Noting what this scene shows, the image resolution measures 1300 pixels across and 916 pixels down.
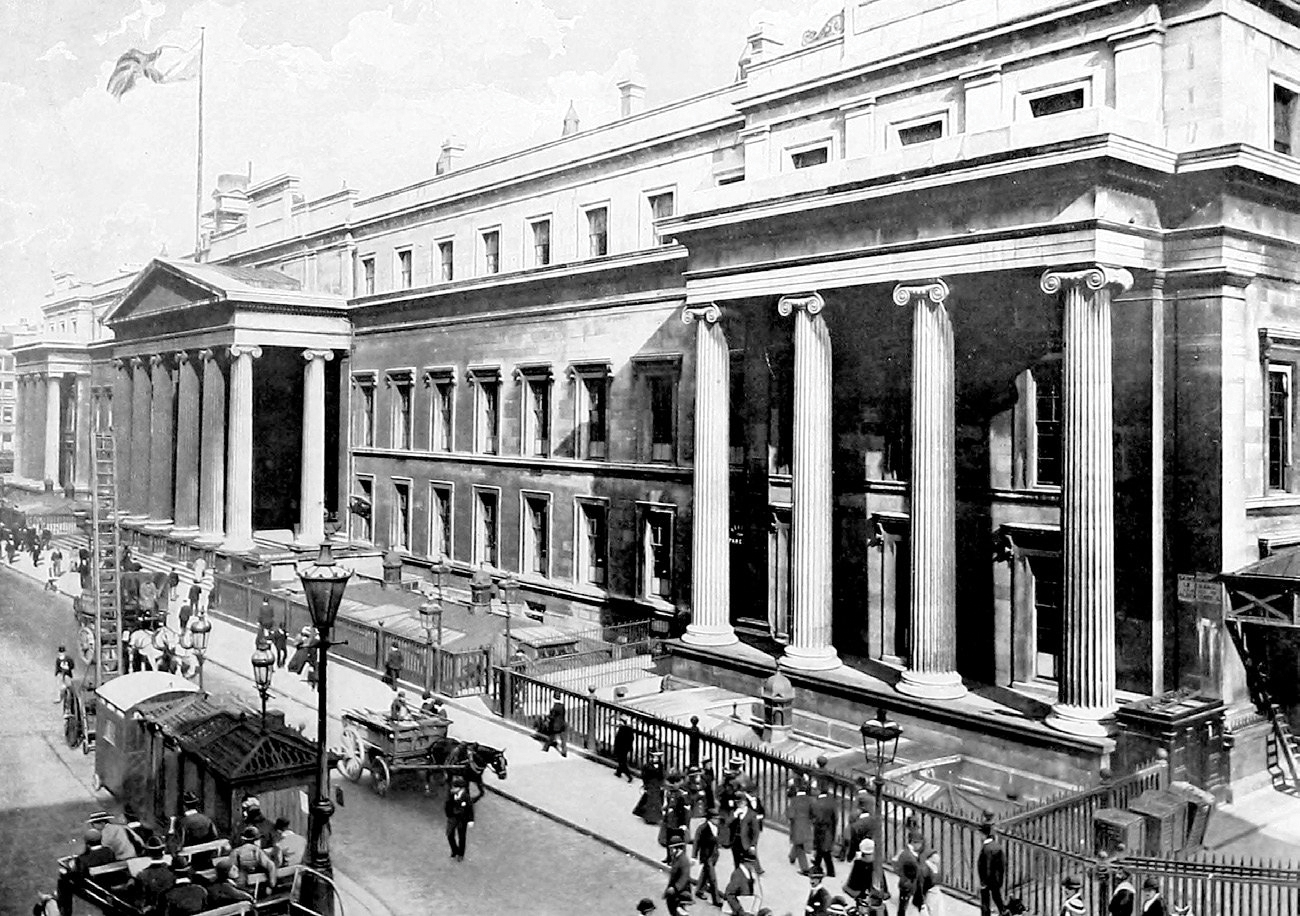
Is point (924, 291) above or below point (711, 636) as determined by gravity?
above

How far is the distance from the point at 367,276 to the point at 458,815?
33060 mm

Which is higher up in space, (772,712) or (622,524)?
(622,524)

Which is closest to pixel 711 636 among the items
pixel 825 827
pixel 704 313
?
pixel 704 313

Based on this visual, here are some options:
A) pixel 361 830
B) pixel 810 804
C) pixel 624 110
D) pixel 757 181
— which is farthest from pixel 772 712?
pixel 624 110

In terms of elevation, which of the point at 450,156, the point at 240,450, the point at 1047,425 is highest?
the point at 450,156

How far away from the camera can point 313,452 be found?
139 ft

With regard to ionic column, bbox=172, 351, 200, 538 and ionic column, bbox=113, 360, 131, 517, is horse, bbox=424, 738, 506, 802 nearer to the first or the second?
ionic column, bbox=172, 351, 200, 538

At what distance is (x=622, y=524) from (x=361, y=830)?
16582mm

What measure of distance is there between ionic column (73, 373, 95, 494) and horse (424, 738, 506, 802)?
56098 mm

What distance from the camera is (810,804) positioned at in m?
15.0

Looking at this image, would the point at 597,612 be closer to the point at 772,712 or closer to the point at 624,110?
the point at 772,712

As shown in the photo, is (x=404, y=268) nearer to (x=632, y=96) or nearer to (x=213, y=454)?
(x=213, y=454)

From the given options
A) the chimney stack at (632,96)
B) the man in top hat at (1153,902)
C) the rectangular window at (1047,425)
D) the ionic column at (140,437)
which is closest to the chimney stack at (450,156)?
the chimney stack at (632,96)

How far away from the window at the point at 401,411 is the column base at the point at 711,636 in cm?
1955
